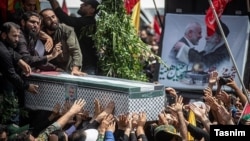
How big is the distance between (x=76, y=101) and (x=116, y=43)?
123cm

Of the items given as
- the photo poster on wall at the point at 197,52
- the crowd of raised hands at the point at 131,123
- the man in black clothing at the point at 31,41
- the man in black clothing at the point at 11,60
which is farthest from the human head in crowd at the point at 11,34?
the photo poster on wall at the point at 197,52

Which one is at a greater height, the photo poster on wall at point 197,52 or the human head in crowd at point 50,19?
the human head in crowd at point 50,19

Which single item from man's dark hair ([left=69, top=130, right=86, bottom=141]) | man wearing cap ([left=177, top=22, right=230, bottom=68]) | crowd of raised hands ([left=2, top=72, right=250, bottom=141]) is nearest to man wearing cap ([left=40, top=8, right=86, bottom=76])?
crowd of raised hands ([left=2, top=72, right=250, bottom=141])

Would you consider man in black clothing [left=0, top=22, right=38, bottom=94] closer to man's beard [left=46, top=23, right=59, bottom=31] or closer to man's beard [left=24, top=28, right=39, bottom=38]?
man's beard [left=24, top=28, right=39, bottom=38]

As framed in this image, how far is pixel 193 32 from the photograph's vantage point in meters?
12.1

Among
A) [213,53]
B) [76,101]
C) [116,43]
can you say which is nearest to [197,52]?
[213,53]

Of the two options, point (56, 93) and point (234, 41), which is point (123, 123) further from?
point (234, 41)

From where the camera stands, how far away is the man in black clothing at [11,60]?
333 inches

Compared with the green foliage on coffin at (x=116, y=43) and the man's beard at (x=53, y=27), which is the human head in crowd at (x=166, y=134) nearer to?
the green foliage on coffin at (x=116, y=43)

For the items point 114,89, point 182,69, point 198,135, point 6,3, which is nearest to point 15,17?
point 6,3

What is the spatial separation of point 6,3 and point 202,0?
3.52 m

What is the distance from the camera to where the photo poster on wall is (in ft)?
38.2

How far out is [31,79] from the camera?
884 cm

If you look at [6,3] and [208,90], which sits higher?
[6,3]
